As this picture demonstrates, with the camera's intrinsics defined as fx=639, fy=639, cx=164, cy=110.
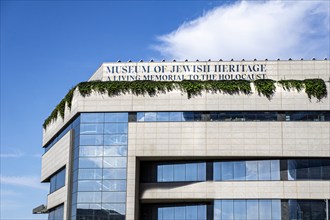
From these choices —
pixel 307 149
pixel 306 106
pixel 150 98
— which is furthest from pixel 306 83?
pixel 150 98

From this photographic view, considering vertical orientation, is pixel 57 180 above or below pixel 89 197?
above

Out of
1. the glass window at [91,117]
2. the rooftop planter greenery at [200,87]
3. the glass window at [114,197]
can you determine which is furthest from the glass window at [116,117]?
the glass window at [114,197]

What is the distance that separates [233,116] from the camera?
63781mm

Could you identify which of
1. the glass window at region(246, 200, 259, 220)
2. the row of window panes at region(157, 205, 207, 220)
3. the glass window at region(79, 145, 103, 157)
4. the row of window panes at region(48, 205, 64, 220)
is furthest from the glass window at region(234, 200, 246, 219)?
the row of window panes at region(48, 205, 64, 220)

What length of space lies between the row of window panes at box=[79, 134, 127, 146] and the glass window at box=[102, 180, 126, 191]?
3.86m

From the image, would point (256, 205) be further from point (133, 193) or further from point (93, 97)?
point (93, 97)

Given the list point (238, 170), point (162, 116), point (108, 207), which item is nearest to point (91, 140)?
point (108, 207)

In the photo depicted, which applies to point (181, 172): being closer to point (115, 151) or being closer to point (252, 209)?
point (115, 151)

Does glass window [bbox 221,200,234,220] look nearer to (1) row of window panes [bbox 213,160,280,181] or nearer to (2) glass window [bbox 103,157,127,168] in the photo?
(1) row of window panes [bbox 213,160,280,181]

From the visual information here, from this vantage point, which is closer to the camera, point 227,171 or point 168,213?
point 227,171

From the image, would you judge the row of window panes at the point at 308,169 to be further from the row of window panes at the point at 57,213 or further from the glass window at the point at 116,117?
the row of window panes at the point at 57,213

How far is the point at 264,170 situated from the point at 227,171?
365 centimetres

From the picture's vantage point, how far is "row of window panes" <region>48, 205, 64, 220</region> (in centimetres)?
7091

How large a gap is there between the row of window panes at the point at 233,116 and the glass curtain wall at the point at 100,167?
2.60m
